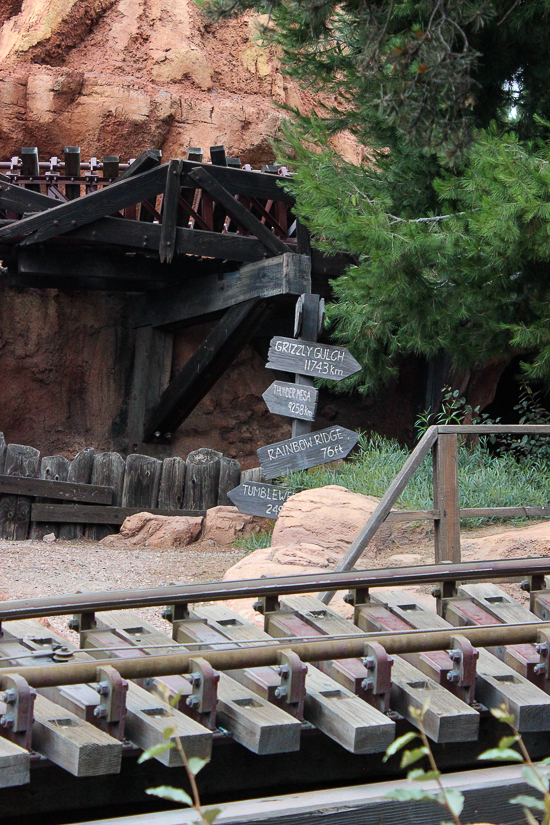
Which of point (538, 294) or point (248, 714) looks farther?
point (538, 294)

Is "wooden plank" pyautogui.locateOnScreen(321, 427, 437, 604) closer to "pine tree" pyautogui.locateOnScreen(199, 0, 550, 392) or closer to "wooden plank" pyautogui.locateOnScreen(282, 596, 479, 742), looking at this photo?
"pine tree" pyautogui.locateOnScreen(199, 0, 550, 392)

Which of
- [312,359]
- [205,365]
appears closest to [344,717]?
[312,359]

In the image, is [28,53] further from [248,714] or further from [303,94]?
[248,714]

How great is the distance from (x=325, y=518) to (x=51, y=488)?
323cm

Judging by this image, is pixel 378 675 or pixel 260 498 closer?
pixel 378 675

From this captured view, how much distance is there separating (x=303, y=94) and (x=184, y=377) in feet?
15.9

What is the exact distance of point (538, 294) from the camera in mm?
5672

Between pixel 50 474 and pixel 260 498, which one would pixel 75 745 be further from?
pixel 50 474

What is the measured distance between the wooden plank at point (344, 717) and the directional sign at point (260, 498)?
5034mm

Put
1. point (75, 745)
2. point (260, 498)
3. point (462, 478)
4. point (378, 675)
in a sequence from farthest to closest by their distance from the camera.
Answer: point (260, 498)
point (462, 478)
point (378, 675)
point (75, 745)

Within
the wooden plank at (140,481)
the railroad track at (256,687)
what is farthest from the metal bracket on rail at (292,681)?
the wooden plank at (140,481)

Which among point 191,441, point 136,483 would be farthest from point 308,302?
point 191,441

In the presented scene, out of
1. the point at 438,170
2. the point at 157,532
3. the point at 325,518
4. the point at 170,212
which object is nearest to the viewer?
the point at 325,518

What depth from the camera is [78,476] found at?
27.9 feet
